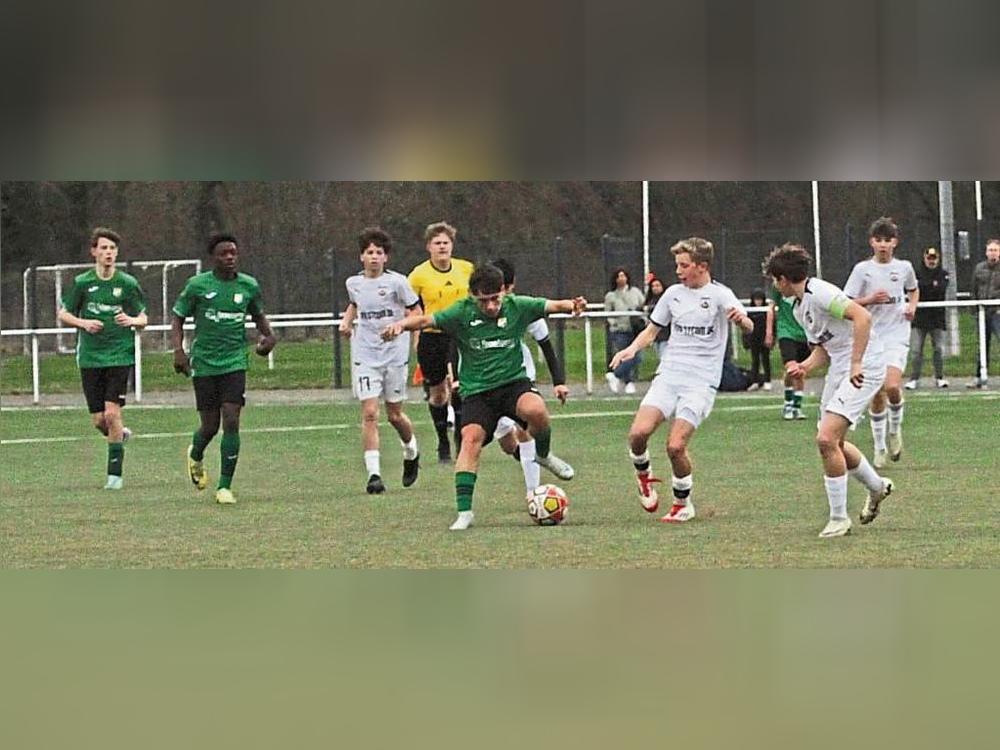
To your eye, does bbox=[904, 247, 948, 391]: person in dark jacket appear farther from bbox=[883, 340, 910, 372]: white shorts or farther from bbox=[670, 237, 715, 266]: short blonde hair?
bbox=[670, 237, 715, 266]: short blonde hair

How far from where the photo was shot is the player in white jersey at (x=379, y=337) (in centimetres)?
1165

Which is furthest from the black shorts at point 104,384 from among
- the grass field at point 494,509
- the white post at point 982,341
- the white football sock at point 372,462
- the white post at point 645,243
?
the white post at point 982,341

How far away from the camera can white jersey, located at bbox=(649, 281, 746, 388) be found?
32.2 ft

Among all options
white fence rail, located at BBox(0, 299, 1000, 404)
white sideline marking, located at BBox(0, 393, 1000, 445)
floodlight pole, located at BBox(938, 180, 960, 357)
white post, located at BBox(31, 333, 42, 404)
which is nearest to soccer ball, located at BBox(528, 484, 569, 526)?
white sideline marking, located at BBox(0, 393, 1000, 445)

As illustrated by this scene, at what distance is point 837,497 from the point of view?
873 cm

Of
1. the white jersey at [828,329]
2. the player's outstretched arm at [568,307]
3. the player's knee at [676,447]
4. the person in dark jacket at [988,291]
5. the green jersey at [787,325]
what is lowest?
the player's knee at [676,447]

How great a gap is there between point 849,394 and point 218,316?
3.99 meters

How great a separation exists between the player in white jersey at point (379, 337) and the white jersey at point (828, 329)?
10.8ft

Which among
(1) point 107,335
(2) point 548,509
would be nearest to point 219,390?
(1) point 107,335

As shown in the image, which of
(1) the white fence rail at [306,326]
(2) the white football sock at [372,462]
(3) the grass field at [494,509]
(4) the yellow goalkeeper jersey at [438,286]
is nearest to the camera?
(3) the grass field at [494,509]

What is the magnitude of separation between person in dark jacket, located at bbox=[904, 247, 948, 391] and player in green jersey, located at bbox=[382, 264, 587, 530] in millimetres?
10549

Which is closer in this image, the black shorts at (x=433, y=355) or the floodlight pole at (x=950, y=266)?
the black shorts at (x=433, y=355)

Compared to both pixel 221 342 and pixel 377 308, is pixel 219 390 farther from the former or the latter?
pixel 377 308

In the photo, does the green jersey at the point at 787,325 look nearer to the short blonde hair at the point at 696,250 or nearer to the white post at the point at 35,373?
the short blonde hair at the point at 696,250
